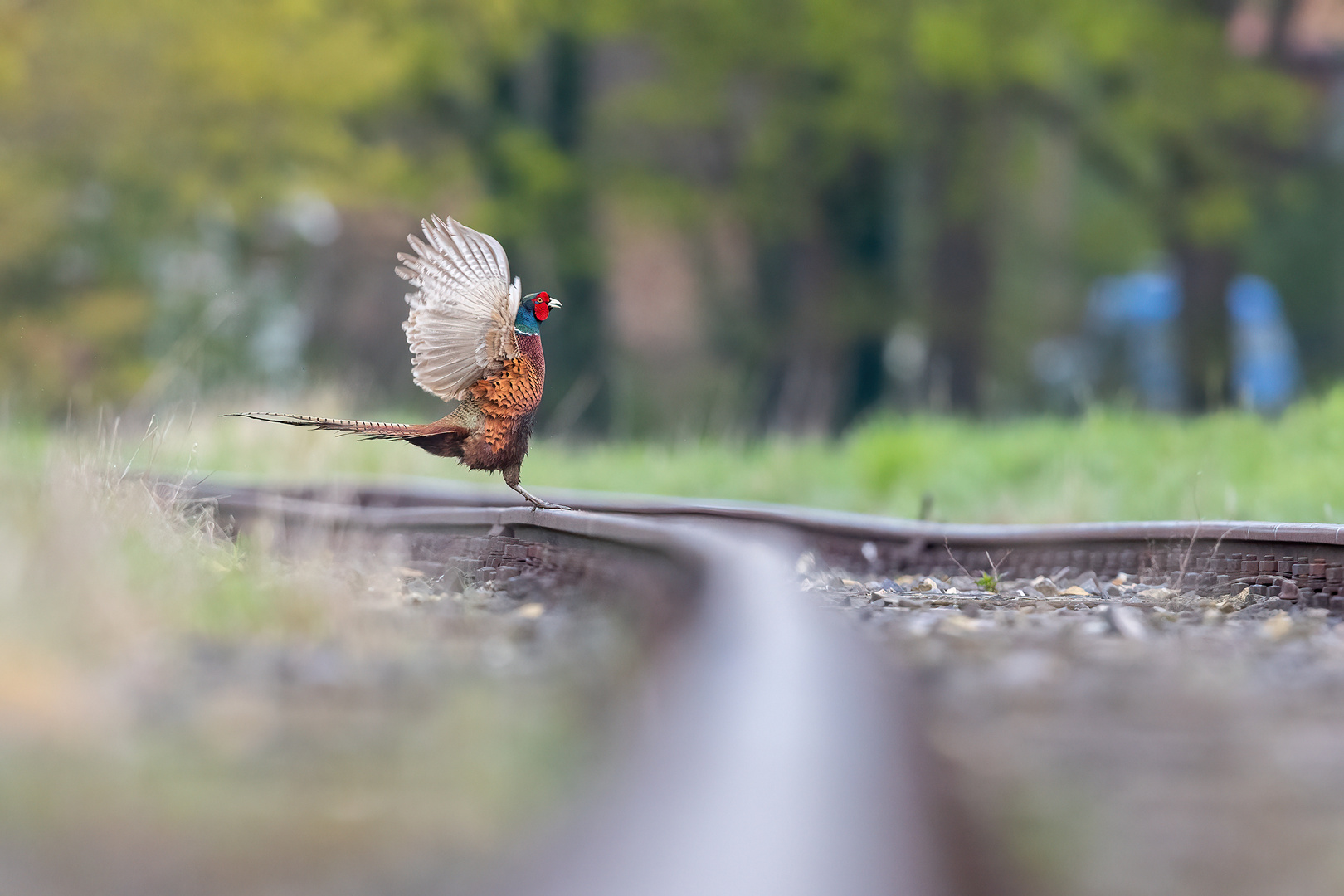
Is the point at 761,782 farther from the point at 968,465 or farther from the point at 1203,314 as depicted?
the point at 1203,314

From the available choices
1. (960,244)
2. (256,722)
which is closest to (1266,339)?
(960,244)

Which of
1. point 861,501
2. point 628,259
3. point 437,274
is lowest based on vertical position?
point 861,501

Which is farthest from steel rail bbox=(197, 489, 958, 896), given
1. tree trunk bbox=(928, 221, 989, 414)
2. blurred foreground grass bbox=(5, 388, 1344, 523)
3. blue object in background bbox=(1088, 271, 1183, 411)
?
blue object in background bbox=(1088, 271, 1183, 411)

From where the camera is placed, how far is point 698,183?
16.7 meters

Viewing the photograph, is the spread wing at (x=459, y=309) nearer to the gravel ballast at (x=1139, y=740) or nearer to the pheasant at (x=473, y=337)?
the pheasant at (x=473, y=337)

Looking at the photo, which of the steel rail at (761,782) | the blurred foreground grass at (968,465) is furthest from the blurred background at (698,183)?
the steel rail at (761,782)

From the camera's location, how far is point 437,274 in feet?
13.1

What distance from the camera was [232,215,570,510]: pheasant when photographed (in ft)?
13.0

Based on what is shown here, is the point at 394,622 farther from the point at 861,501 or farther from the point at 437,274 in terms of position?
the point at 861,501

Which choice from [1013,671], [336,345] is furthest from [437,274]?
[336,345]

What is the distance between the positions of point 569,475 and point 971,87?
25.9ft

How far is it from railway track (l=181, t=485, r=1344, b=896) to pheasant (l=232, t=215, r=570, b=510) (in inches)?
12.5

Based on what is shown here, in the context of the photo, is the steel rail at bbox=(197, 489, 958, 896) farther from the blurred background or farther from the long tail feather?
the blurred background

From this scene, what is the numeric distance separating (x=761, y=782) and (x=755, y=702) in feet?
0.82
